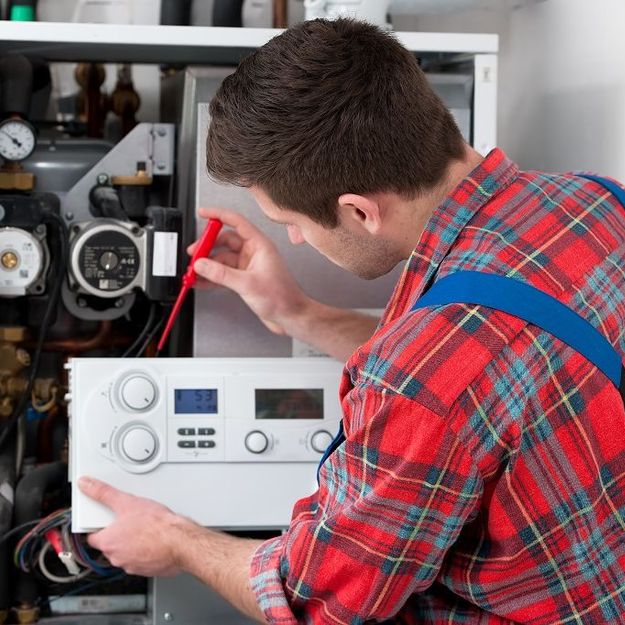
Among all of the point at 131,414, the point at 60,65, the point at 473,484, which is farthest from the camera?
the point at 60,65

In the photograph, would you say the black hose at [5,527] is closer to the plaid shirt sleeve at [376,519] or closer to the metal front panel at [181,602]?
the metal front panel at [181,602]

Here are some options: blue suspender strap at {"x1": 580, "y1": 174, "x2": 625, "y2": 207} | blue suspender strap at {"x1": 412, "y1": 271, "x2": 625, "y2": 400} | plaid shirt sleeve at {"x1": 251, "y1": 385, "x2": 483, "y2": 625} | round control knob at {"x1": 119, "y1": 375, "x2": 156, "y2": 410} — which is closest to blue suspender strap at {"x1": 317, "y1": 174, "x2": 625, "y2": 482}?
blue suspender strap at {"x1": 412, "y1": 271, "x2": 625, "y2": 400}

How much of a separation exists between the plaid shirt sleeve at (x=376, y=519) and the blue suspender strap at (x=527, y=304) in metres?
0.12

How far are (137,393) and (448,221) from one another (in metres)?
0.58

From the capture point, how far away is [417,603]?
4.06ft

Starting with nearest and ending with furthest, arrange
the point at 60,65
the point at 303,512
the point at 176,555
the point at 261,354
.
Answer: the point at 303,512 < the point at 176,555 < the point at 261,354 < the point at 60,65

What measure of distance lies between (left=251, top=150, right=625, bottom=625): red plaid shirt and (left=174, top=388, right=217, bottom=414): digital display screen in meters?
0.36

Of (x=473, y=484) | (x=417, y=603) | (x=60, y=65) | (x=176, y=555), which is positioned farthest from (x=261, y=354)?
(x=60, y=65)

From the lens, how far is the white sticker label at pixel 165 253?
153cm

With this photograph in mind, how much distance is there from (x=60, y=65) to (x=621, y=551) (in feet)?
4.65

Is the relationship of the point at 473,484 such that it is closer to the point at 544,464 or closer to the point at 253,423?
the point at 544,464

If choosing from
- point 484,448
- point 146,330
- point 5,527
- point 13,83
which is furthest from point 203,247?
point 484,448

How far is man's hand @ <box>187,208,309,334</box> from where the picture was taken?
1.50 m

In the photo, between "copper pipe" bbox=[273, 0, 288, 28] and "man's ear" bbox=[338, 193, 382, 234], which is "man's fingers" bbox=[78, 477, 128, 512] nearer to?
"man's ear" bbox=[338, 193, 382, 234]
